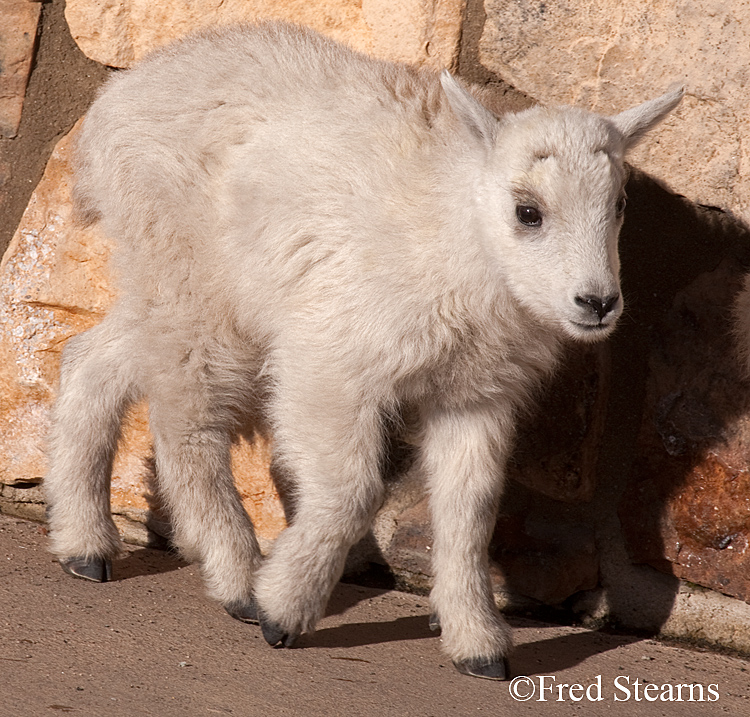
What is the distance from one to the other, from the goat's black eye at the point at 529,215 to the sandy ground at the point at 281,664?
1.24m

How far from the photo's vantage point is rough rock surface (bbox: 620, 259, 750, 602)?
314cm

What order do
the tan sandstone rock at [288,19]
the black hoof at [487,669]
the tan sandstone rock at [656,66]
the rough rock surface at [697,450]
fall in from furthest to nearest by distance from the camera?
1. the tan sandstone rock at [288,19]
2. the rough rock surface at [697,450]
3. the tan sandstone rock at [656,66]
4. the black hoof at [487,669]

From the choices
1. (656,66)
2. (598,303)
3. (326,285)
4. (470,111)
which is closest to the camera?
(598,303)

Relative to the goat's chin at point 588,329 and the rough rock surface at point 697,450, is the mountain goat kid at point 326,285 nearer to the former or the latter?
the goat's chin at point 588,329

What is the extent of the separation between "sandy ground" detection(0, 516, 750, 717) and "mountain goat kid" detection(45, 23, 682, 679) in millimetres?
114

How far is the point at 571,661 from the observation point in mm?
2982

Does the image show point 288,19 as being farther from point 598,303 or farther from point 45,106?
point 598,303

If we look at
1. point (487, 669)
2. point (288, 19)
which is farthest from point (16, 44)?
point (487, 669)

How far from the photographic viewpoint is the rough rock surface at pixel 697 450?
3.14 m

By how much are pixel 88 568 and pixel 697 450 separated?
6.35ft

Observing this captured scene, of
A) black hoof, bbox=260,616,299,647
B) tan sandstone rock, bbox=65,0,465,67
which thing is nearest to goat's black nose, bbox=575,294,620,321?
tan sandstone rock, bbox=65,0,465,67

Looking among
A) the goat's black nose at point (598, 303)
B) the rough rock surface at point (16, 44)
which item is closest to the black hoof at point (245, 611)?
the goat's black nose at point (598, 303)

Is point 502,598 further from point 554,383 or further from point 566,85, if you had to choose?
point 566,85

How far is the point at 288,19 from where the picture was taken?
3.40 meters
